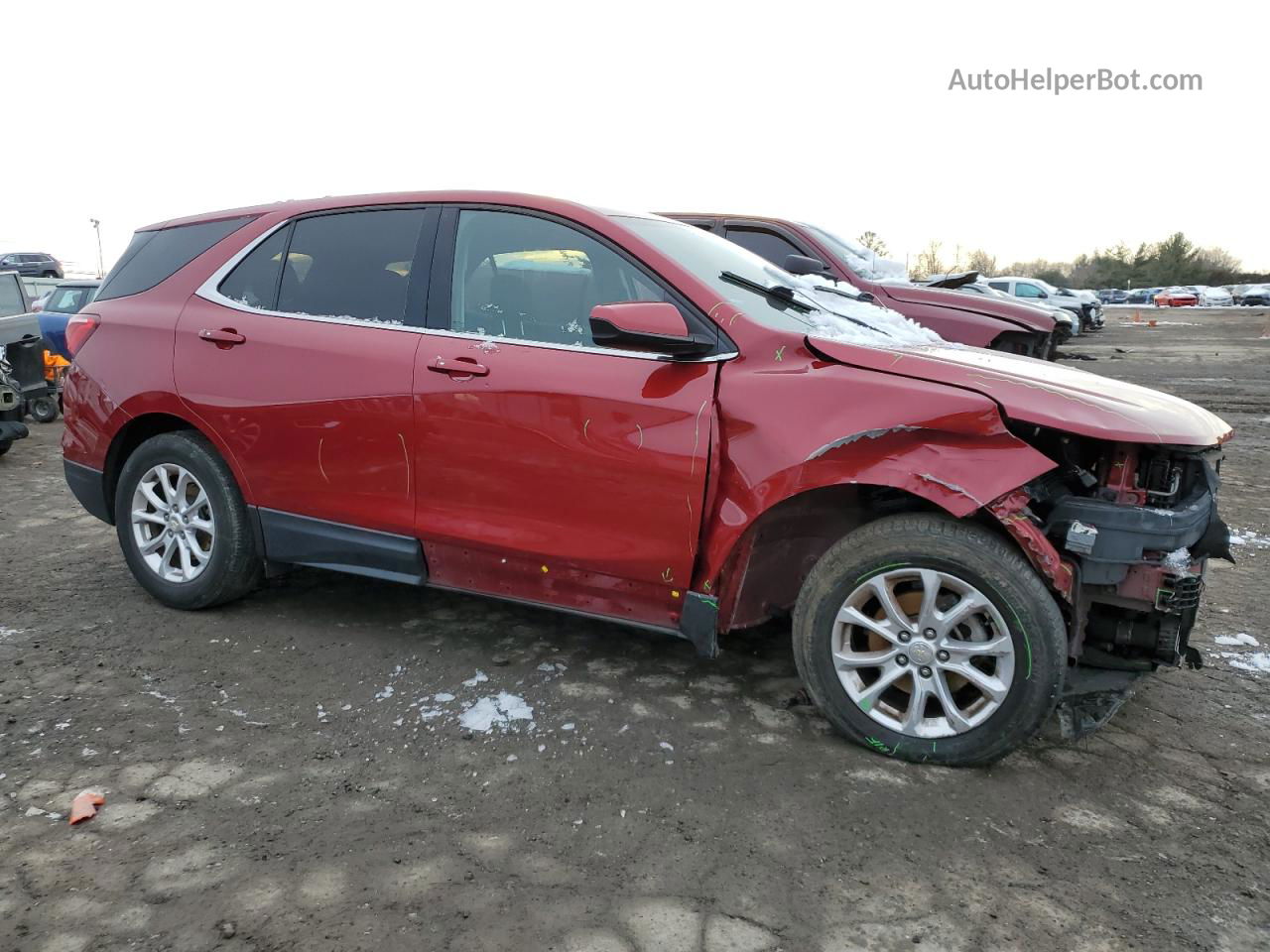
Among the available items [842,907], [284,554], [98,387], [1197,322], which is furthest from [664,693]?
[1197,322]

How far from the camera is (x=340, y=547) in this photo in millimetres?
3857

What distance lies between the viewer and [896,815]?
106 inches

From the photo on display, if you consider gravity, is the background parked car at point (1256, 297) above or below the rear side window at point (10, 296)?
above

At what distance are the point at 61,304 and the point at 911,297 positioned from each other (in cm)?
1188

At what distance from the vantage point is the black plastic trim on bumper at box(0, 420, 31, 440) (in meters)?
8.32

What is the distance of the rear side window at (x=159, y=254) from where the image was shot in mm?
4293

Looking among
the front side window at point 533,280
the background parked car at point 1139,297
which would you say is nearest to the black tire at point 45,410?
the front side window at point 533,280

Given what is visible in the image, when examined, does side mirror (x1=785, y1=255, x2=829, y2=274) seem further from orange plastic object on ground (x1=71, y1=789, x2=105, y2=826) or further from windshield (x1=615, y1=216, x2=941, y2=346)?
orange plastic object on ground (x1=71, y1=789, x2=105, y2=826)

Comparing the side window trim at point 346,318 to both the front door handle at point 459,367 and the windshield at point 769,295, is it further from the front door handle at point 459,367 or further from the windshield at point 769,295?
the windshield at point 769,295

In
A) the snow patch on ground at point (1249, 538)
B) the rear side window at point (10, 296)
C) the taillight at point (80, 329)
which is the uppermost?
the taillight at point (80, 329)

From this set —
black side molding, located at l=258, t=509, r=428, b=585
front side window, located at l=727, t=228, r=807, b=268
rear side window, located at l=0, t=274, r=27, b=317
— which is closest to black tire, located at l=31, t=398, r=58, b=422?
rear side window, located at l=0, t=274, r=27, b=317

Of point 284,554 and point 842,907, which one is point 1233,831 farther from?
point 284,554

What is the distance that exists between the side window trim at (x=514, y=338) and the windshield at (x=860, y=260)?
15.3ft

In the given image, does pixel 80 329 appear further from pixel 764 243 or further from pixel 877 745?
pixel 764 243
